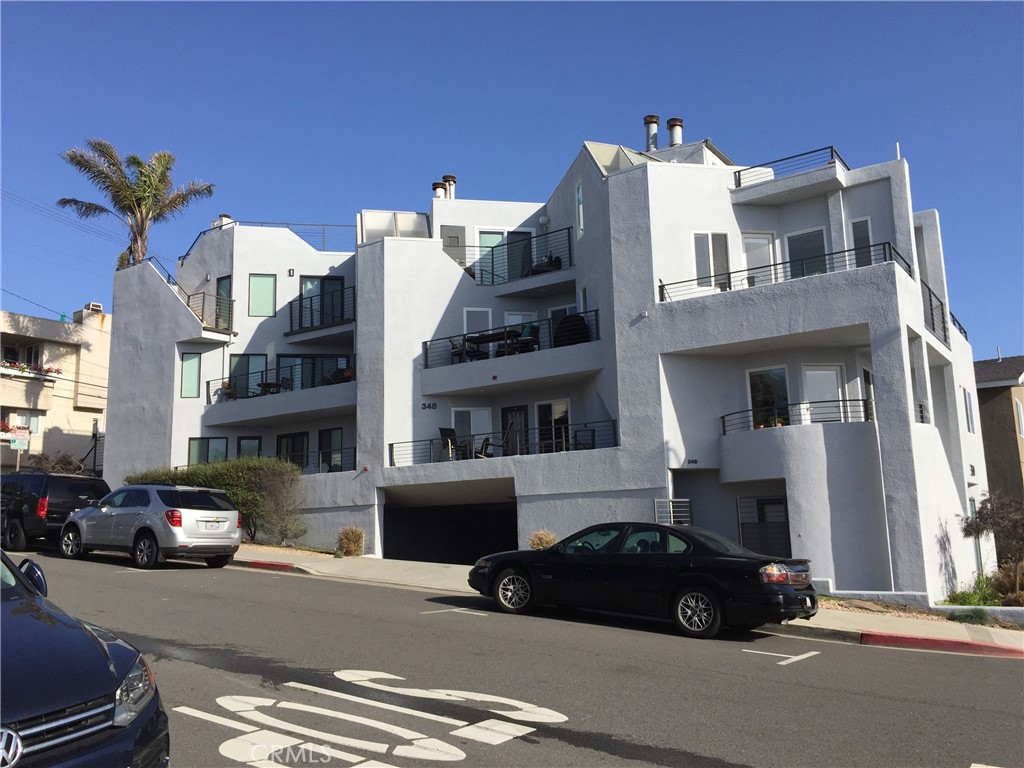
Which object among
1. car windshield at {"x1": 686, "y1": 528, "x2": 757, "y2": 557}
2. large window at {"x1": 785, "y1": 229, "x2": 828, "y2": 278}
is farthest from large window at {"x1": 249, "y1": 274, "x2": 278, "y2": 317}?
car windshield at {"x1": 686, "y1": 528, "x2": 757, "y2": 557}

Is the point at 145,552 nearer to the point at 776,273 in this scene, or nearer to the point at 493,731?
the point at 493,731

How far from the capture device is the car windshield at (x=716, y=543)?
11641 mm

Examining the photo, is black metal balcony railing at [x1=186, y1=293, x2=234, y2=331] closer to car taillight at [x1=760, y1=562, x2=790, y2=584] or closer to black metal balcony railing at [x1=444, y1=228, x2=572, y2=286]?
black metal balcony railing at [x1=444, y1=228, x2=572, y2=286]

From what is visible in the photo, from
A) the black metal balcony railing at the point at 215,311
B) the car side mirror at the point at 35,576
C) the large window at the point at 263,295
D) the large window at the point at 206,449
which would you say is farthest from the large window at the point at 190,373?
the car side mirror at the point at 35,576

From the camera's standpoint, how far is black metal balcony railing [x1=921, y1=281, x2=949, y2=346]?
21047 mm

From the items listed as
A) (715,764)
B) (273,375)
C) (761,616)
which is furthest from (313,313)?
(715,764)

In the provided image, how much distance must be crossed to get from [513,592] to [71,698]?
906cm

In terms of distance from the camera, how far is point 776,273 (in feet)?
72.3

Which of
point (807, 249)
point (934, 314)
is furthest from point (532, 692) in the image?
point (934, 314)

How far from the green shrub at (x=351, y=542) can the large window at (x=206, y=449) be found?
9389 mm

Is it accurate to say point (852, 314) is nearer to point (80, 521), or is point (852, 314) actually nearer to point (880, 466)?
point (880, 466)

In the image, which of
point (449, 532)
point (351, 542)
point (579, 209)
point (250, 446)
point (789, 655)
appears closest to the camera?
point (789, 655)

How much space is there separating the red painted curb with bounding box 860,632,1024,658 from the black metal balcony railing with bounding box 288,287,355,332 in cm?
2158

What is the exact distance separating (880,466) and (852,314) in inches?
125
